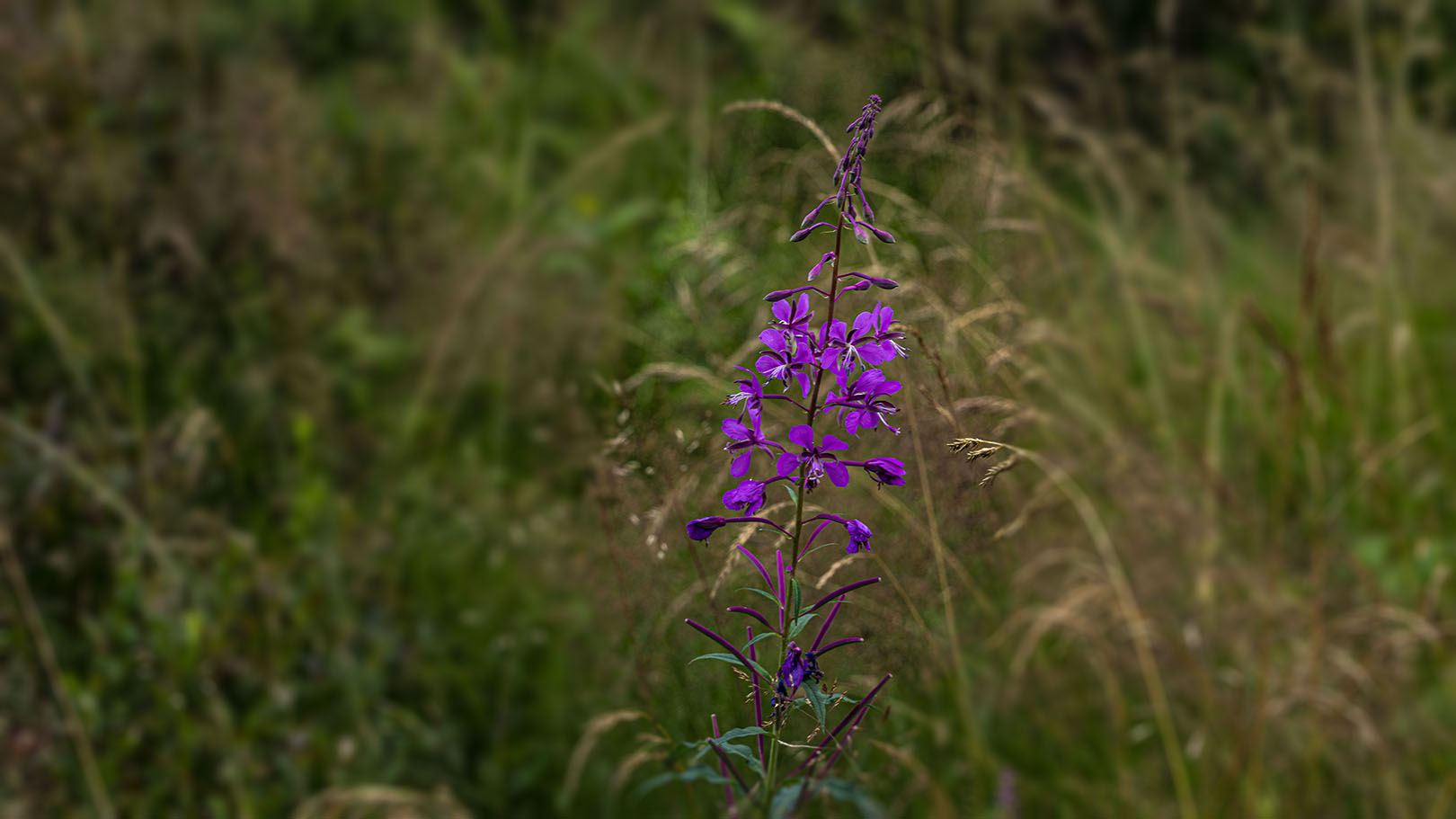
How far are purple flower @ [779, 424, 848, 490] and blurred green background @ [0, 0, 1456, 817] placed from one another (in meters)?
0.45

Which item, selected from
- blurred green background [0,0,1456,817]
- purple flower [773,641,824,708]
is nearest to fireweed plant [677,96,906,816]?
purple flower [773,641,824,708]

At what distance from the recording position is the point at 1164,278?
302 centimetres

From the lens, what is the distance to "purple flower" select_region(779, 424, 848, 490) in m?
0.80

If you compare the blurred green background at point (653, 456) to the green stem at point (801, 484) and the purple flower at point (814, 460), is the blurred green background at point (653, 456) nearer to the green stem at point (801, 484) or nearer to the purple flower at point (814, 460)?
the green stem at point (801, 484)

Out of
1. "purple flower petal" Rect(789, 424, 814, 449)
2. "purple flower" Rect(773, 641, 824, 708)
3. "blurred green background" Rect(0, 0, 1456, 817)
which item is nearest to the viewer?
"purple flower petal" Rect(789, 424, 814, 449)

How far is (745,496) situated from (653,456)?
0.51 metres

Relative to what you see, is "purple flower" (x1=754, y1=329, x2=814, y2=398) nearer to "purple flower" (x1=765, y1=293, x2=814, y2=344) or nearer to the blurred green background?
"purple flower" (x1=765, y1=293, x2=814, y2=344)

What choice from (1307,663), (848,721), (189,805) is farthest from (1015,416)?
(189,805)

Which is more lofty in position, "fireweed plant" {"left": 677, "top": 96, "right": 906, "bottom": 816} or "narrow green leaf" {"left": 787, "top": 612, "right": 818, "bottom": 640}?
"fireweed plant" {"left": 677, "top": 96, "right": 906, "bottom": 816}

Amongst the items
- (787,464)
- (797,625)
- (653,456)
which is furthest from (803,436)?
(653,456)

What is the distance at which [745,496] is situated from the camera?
2.61 ft

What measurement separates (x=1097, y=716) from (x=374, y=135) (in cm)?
332

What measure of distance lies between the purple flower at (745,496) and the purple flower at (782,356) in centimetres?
8

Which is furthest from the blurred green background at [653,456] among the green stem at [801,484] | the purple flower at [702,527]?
the purple flower at [702,527]
